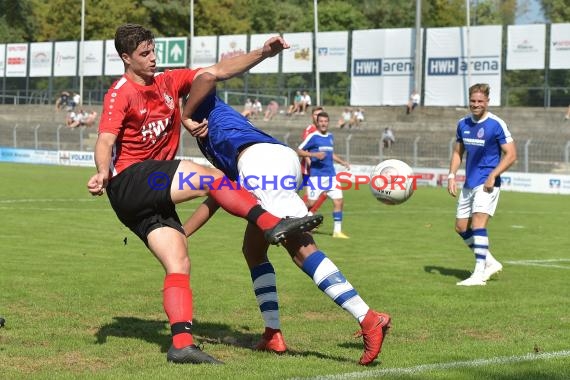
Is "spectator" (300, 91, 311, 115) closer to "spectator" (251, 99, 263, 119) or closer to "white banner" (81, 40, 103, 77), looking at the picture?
"spectator" (251, 99, 263, 119)

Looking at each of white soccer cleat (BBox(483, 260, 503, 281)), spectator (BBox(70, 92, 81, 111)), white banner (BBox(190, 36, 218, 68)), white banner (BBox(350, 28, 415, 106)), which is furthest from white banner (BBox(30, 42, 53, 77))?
white soccer cleat (BBox(483, 260, 503, 281))

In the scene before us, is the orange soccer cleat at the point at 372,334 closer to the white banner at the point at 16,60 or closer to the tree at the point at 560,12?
the white banner at the point at 16,60

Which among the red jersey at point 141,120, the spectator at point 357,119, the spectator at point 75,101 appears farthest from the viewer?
the spectator at point 75,101

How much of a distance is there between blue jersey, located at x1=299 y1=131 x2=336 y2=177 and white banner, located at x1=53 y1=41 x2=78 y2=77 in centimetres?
5076

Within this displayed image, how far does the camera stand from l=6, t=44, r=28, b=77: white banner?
70.1 metres

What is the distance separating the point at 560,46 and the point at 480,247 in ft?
130

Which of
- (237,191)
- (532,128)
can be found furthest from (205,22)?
(237,191)

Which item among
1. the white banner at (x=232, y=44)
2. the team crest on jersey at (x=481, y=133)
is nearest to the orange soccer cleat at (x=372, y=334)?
the team crest on jersey at (x=481, y=133)

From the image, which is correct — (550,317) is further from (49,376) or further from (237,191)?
(49,376)

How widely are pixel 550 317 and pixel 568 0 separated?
270ft

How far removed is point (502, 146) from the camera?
11844 millimetres

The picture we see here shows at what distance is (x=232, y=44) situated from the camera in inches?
2424

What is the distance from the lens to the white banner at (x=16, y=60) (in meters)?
70.1

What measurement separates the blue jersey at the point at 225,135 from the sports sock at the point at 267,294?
0.83m
